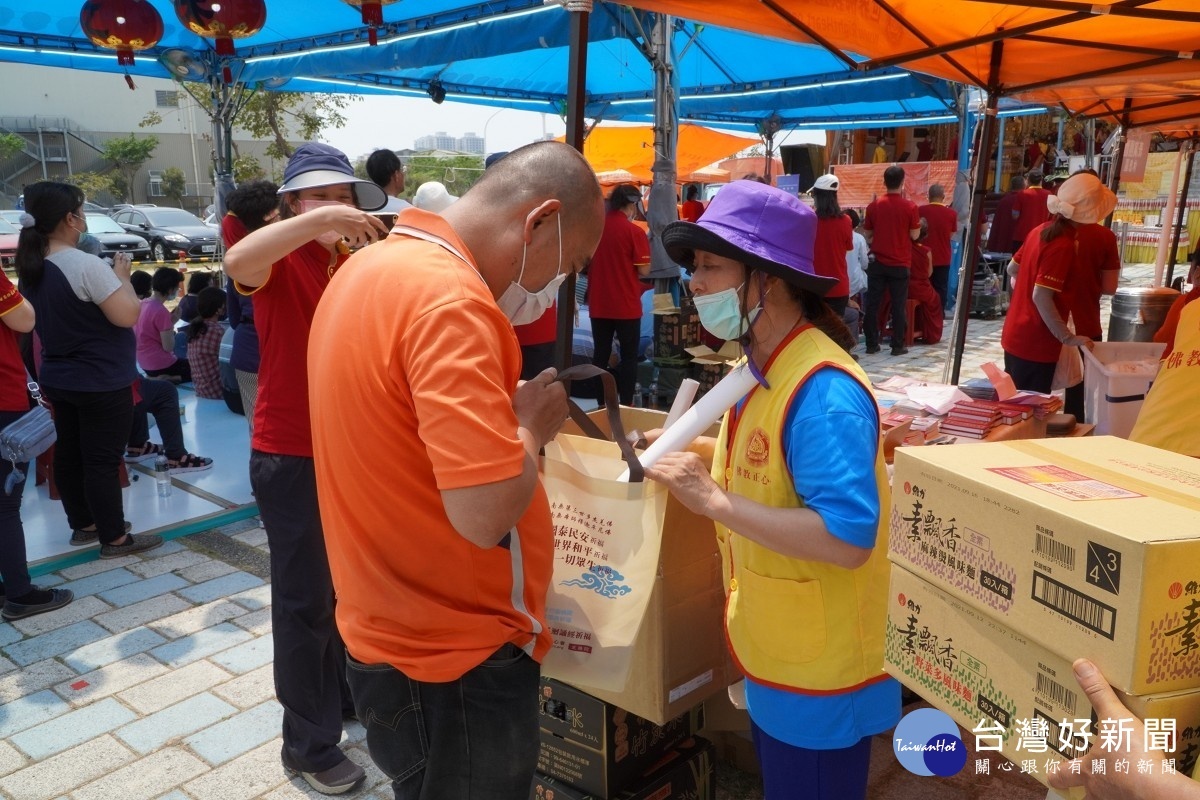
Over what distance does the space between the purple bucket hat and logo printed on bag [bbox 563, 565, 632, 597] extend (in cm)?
73

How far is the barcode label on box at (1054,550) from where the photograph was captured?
116cm

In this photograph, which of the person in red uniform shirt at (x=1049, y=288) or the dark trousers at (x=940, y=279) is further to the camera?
the dark trousers at (x=940, y=279)

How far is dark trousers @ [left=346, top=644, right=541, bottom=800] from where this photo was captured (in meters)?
1.50

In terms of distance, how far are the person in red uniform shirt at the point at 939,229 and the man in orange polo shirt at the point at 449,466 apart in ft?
33.3

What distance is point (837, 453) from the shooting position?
5.21 feet

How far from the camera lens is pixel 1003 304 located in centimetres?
1238

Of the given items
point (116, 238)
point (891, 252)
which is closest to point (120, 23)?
point (891, 252)

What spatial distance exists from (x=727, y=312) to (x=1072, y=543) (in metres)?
0.88

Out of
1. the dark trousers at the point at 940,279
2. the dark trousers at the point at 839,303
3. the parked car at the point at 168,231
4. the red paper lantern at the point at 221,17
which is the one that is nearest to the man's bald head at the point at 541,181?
the red paper lantern at the point at 221,17

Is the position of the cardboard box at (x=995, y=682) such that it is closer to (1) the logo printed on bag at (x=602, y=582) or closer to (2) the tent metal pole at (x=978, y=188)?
(1) the logo printed on bag at (x=602, y=582)

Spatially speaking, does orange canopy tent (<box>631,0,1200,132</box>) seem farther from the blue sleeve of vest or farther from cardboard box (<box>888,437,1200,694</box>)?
cardboard box (<box>888,437,1200,694</box>)

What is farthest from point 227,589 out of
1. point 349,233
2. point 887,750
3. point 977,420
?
point 977,420

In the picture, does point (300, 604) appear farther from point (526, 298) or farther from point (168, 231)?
point (168, 231)

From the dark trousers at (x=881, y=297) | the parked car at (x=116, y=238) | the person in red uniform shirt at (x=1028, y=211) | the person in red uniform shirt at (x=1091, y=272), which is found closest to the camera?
the person in red uniform shirt at (x=1091, y=272)
